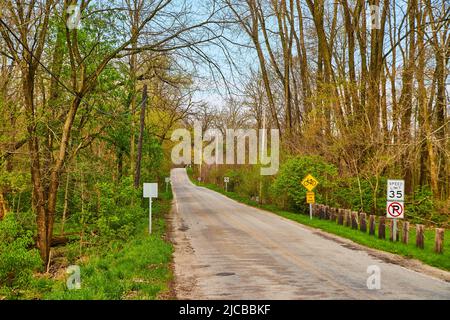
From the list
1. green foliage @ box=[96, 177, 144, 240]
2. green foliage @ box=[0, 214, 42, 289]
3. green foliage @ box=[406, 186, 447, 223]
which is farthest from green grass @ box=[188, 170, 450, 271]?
green foliage @ box=[0, 214, 42, 289]

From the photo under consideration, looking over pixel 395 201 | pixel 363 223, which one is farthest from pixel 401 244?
pixel 363 223

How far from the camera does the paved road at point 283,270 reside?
973 centimetres

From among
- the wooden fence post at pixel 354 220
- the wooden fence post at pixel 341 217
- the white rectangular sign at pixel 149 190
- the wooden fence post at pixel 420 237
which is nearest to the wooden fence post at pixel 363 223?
the wooden fence post at pixel 354 220

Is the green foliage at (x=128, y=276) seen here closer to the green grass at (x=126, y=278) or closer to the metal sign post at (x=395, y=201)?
the green grass at (x=126, y=278)

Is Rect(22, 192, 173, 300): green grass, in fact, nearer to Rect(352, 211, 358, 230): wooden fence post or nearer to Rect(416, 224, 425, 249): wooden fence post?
Rect(416, 224, 425, 249): wooden fence post

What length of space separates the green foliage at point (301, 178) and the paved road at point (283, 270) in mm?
9660

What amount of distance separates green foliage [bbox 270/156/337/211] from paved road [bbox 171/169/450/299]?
380 inches

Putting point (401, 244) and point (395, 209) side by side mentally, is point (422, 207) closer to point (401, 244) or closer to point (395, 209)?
point (401, 244)

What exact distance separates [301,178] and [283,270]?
19.7 meters

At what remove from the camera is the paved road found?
973cm

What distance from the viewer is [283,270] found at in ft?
40.4

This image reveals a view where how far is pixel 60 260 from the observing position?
19203 millimetres
